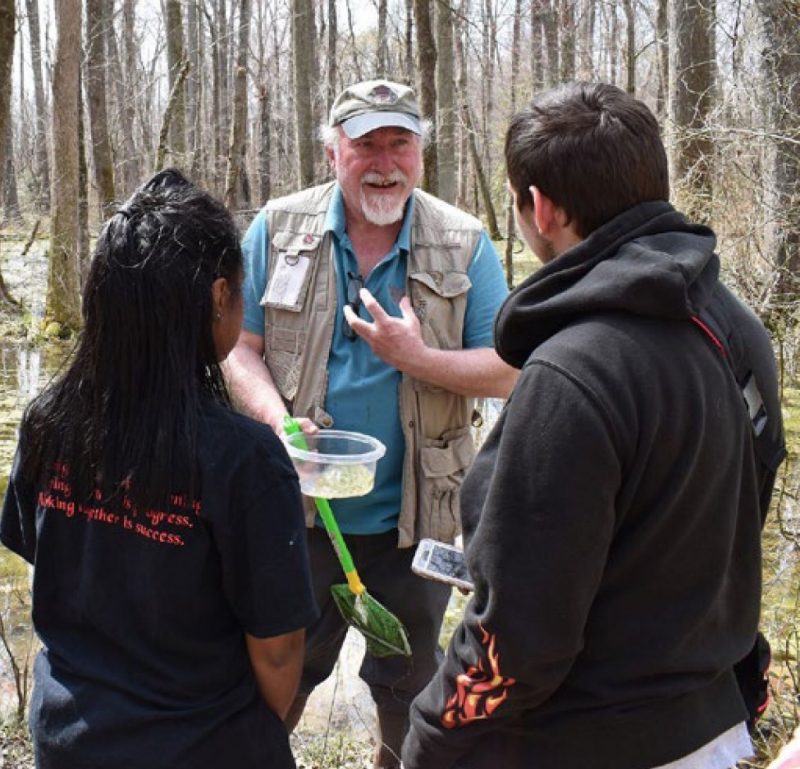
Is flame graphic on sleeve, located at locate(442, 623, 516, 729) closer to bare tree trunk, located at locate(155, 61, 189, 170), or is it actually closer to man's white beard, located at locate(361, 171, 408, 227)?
man's white beard, located at locate(361, 171, 408, 227)

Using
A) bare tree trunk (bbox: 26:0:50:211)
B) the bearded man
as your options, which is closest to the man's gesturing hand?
the bearded man

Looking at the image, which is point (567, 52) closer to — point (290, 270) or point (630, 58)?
point (630, 58)

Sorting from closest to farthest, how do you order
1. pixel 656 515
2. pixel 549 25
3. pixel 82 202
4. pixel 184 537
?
pixel 656 515, pixel 184 537, pixel 82 202, pixel 549 25

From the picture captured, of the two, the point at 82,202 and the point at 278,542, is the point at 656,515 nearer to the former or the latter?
the point at 278,542

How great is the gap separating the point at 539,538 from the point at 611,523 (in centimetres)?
12

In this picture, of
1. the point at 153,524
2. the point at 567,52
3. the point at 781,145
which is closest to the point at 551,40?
the point at 567,52

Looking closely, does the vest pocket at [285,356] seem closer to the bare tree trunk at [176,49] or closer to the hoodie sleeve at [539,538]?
the hoodie sleeve at [539,538]

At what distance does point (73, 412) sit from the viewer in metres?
1.69

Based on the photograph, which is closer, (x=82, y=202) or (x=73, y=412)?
(x=73, y=412)

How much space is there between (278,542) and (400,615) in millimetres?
1391

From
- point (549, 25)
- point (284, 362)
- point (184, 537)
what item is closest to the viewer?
point (184, 537)

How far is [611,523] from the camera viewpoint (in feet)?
4.85

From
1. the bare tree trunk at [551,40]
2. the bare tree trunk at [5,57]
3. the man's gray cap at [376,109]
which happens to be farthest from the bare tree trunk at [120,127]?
the man's gray cap at [376,109]

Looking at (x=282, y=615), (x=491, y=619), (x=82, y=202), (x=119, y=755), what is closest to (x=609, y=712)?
(x=491, y=619)
